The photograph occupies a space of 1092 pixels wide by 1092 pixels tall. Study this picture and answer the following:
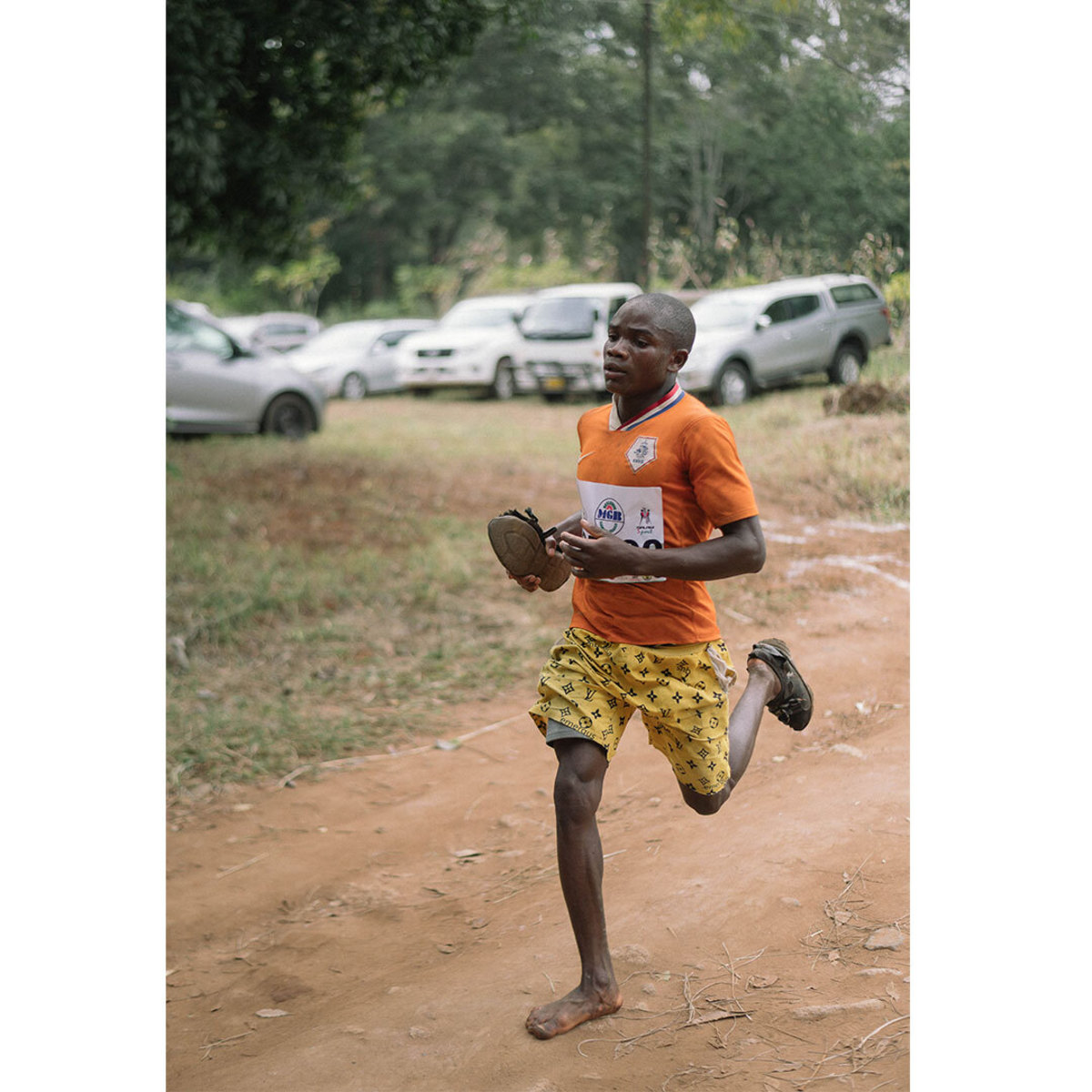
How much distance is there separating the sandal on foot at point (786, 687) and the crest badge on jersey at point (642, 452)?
28.7 inches

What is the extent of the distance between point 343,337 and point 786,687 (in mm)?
6948

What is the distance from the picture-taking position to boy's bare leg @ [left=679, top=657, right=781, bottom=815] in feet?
9.08

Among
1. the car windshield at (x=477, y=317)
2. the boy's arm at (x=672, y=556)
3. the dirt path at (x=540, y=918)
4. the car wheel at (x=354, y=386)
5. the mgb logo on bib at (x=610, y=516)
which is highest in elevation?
the car windshield at (x=477, y=317)

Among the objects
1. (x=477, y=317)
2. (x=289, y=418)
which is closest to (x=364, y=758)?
(x=477, y=317)

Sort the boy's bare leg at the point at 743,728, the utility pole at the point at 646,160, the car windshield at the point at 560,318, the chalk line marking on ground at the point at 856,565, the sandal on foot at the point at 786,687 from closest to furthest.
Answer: the boy's bare leg at the point at 743,728 → the sandal on foot at the point at 786,687 → the chalk line marking on ground at the point at 856,565 → the utility pole at the point at 646,160 → the car windshield at the point at 560,318

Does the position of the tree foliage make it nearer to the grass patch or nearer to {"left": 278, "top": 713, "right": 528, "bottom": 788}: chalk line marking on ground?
the grass patch

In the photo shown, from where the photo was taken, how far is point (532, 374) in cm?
726

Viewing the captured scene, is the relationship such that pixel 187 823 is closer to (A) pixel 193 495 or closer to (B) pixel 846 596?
(B) pixel 846 596

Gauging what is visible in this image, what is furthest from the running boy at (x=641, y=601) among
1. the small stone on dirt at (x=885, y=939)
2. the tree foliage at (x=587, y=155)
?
the tree foliage at (x=587, y=155)

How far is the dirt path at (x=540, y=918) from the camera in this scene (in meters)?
2.70

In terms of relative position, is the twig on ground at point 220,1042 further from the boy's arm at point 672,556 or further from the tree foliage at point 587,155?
the tree foliage at point 587,155

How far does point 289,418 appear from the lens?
31.9 ft

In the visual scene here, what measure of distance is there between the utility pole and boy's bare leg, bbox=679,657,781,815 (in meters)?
3.92

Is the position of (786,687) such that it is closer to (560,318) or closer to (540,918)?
(540,918)
